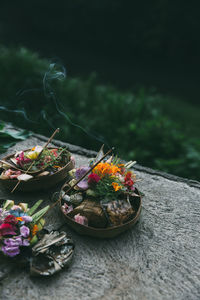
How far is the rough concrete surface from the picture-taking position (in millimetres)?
1466

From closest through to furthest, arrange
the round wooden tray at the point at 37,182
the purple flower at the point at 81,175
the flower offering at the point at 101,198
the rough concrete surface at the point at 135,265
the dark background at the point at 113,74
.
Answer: the rough concrete surface at the point at 135,265 → the flower offering at the point at 101,198 → the purple flower at the point at 81,175 → the round wooden tray at the point at 37,182 → the dark background at the point at 113,74

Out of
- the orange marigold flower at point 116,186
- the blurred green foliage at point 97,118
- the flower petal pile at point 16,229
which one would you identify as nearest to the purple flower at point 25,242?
the flower petal pile at point 16,229

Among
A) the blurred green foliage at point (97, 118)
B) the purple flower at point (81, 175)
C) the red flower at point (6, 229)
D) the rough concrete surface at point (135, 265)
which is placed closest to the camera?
the rough concrete surface at point (135, 265)

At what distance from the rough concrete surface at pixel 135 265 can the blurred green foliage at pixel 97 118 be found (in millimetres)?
1753

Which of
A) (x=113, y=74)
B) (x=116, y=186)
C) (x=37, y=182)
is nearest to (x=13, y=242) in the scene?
(x=37, y=182)

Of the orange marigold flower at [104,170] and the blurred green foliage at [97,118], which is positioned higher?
the orange marigold flower at [104,170]

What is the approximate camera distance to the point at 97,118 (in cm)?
477

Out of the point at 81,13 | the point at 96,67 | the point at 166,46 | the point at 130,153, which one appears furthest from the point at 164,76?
the point at 130,153

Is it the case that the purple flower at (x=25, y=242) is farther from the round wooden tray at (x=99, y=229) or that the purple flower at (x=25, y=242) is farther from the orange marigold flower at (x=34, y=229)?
the round wooden tray at (x=99, y=229)

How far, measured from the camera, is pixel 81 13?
11.1m

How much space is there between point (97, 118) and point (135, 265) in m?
3.37

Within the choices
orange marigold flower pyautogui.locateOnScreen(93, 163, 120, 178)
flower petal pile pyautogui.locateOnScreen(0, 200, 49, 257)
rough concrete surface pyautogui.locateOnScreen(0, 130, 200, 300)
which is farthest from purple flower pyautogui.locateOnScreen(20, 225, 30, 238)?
orange marigold flower pyautogui.locateOnScreen(93, 163, 120, 178)

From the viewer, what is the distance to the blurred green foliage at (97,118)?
13.1 ft

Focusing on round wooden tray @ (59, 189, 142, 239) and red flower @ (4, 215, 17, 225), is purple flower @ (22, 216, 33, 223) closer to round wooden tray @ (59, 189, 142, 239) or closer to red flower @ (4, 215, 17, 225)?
red flower @ (4, 215, 17, 225)
